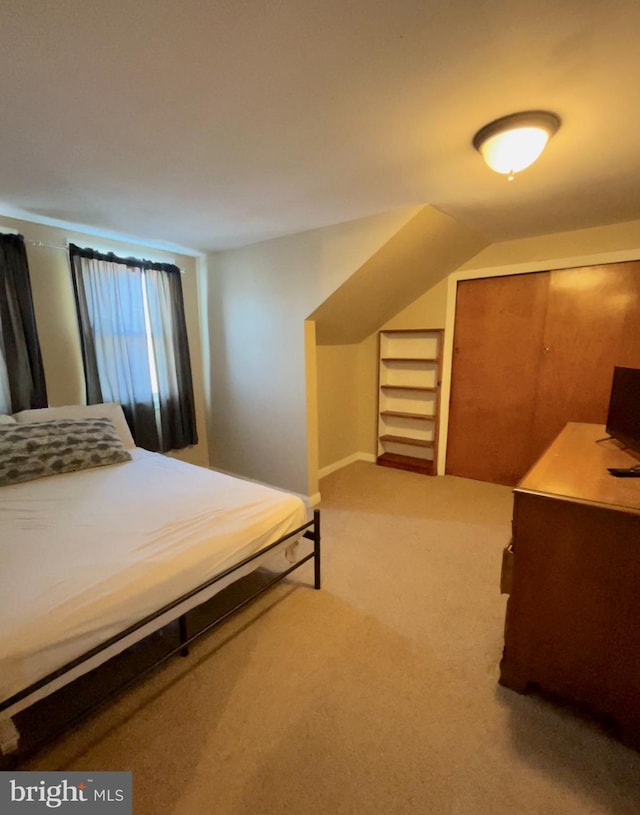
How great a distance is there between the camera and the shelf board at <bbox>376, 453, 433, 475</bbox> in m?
3.68

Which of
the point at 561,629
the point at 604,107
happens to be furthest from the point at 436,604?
the point at 604,107

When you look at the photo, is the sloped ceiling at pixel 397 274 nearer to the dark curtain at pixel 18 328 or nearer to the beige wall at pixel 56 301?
the beige wall at pixel 56 301

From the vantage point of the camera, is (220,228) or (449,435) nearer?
(220,228)

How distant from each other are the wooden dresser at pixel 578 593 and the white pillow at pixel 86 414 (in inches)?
101

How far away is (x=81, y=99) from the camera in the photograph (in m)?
1.26

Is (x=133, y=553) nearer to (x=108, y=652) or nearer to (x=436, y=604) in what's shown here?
(x=108, y=652)

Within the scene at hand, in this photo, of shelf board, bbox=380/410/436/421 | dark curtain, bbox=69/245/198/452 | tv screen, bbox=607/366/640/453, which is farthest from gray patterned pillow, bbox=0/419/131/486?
tv screen, bbox=607/366/640/453

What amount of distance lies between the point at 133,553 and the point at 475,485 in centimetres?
298

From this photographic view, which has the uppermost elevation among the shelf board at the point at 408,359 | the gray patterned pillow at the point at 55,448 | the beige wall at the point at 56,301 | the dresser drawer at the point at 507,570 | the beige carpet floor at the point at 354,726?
the beige wall at the point at 56,301

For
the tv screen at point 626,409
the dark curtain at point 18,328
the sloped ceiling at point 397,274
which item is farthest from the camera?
the sloped ceiling at point 397,274

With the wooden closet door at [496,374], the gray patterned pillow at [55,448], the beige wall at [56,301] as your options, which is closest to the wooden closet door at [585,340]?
the wooden closet door at [496,374]
